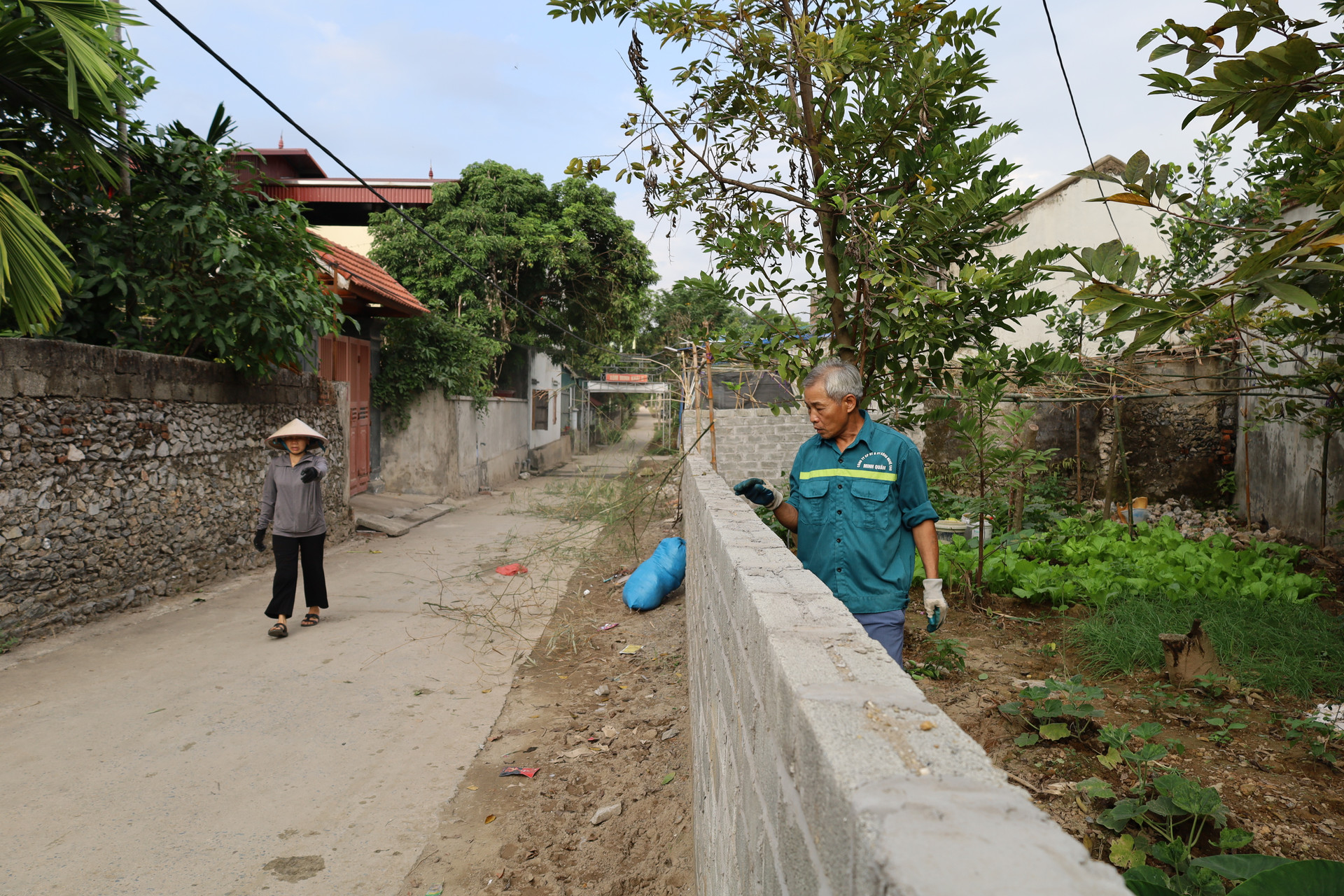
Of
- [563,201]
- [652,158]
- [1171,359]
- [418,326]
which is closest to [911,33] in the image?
[652,158]

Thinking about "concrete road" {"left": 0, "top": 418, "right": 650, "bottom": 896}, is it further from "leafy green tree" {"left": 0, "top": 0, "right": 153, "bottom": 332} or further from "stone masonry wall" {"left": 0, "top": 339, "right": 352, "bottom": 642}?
"leafy green tree" {"left": 0, "top": 0, "right": 153, "bottom": 332}

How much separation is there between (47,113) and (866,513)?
704 cm

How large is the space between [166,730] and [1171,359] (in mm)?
10184

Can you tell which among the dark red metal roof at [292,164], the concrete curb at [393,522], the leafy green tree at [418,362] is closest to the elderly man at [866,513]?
the concrete curb at [393,522]

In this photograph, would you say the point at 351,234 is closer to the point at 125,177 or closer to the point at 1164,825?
the point at 125,177

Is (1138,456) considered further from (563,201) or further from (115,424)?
(563,201)

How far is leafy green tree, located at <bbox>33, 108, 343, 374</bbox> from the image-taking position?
22.8 feet

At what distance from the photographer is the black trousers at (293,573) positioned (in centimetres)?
619

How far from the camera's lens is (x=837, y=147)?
147 inches

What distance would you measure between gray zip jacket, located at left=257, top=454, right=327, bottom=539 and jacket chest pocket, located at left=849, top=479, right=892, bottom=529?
4903 mm

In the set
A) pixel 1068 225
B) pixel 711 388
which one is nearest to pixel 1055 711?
pixel 711 388

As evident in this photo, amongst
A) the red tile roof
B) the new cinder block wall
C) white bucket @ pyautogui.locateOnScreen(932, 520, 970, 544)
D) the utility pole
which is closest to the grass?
→ white bucket @ pyautogui.locateOnScreen(932, 520, 970, 544)

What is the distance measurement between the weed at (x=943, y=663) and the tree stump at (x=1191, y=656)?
0.97 meters

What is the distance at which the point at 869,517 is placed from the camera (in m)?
3.02
